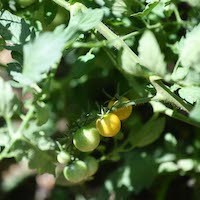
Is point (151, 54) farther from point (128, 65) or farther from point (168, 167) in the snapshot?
point (168, 167)

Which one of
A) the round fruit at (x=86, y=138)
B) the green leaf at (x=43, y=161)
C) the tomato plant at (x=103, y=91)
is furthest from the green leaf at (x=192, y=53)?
the green leaf at (x=43, y=161)

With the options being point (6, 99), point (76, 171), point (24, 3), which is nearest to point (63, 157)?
point (76, 171)

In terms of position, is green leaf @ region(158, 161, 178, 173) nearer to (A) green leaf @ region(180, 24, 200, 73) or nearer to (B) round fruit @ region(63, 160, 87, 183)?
(B) round fruit @ region(63, 160, 87, 183)

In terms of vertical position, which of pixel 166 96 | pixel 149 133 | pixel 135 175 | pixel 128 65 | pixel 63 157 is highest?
pixel 128 65

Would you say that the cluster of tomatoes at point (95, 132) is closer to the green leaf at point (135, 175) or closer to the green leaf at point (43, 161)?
the green leaf at point (43, 161)

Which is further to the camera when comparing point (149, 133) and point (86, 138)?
point (149, 133)
